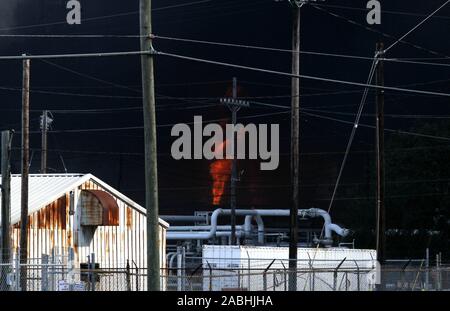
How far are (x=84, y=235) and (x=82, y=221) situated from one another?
2.49ft

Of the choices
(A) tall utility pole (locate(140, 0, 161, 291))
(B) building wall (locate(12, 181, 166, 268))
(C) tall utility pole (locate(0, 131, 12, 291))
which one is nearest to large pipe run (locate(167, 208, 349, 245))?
(B) building wall (locate(12, 181, 166, 268))

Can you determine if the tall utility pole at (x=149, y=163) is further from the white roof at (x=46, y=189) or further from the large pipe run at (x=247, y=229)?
the large pipe run at (x=247, y=229)

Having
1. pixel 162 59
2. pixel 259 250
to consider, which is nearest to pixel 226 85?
pixel 162 59

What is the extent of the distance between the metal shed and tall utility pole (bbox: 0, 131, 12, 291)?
4.18m

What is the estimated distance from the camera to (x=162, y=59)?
9656 cm

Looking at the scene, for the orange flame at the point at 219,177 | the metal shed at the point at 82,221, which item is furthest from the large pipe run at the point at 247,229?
the metal shed at the point at 82,221

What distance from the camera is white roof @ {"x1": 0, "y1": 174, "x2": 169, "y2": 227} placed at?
43.7 m

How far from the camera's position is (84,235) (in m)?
45.7

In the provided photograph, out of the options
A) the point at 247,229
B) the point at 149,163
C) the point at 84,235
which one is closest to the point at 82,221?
the point at 84,235

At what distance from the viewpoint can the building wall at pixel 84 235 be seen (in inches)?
1709

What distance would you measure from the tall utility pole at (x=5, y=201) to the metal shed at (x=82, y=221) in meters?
4.18

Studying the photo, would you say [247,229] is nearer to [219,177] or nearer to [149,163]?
[219,177]

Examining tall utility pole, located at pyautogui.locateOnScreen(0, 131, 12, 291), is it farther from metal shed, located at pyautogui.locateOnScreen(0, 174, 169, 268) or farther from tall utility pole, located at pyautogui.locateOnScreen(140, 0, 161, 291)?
tall utility pole, located at pyautogui.locateOnScreen(140, 0, 161, 291)

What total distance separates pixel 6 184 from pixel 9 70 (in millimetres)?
63197
